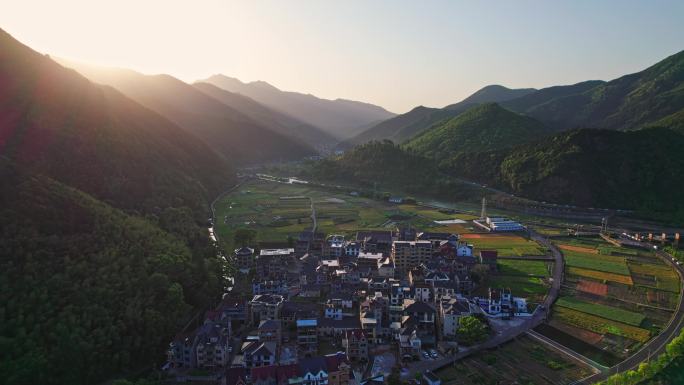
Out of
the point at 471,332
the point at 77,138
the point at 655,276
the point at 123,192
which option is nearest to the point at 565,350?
the point at 471,332

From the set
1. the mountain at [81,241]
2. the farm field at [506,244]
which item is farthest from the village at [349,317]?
the farm field at [506,244]

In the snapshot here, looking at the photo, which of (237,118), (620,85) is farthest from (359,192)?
(620,85)

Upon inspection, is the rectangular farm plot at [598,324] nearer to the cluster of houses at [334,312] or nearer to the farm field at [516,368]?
the cluster of houses at [334,312]

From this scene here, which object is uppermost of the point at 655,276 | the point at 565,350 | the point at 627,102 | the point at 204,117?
the point at 627,102

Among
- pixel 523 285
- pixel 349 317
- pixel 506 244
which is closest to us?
pixel 349 317

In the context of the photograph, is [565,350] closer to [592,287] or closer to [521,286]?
[521,286]
